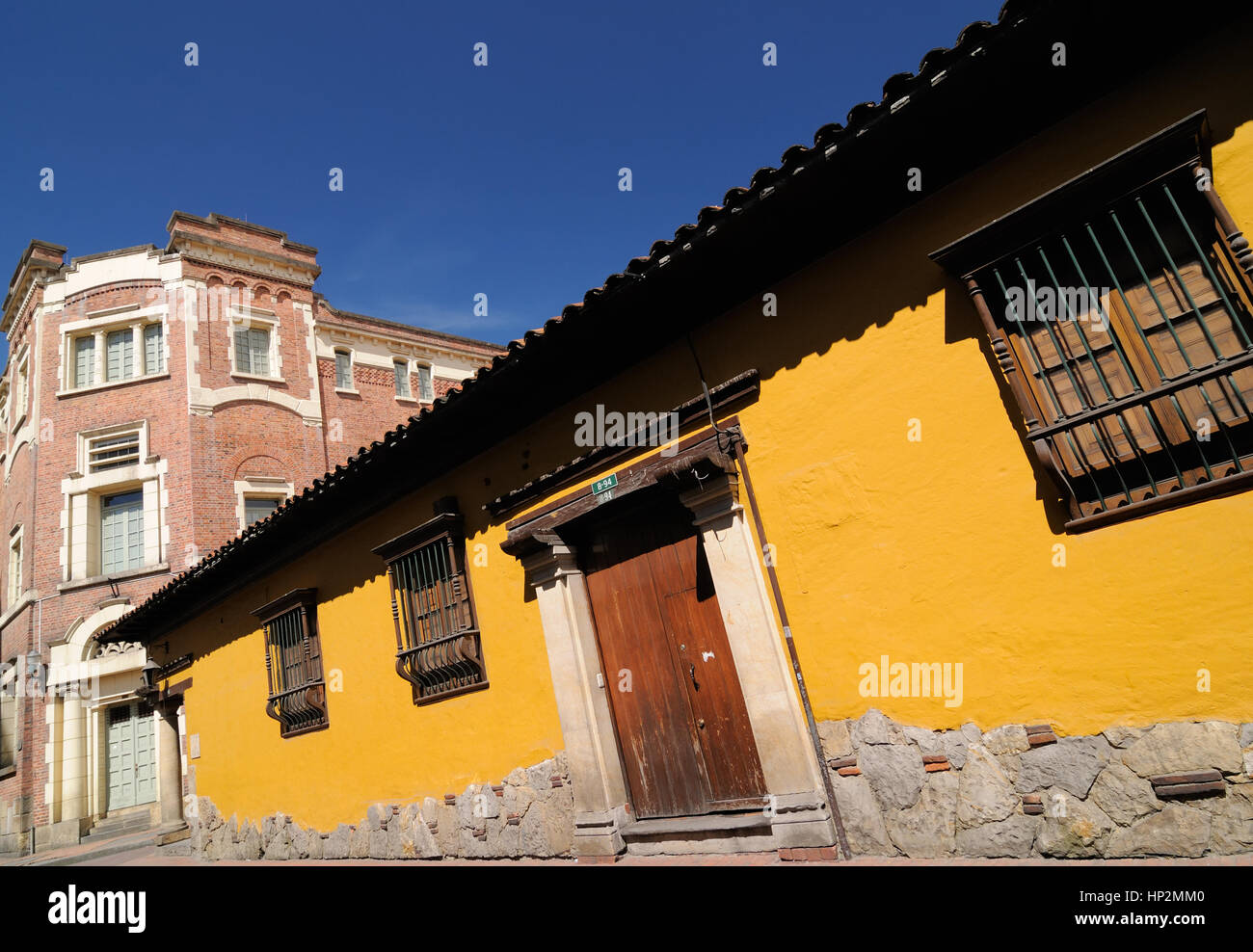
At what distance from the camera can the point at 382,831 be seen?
307 inches

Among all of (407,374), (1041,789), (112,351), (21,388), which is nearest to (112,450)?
(112,351)

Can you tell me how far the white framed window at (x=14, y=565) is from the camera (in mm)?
18312

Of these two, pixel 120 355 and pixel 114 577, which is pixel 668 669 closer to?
pixel 114 577

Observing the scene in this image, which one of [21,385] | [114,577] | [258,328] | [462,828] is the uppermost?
[258,328]

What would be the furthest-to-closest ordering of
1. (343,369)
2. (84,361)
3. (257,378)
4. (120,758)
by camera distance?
(343,369)
(257,378)
(84,361)
(120,758)

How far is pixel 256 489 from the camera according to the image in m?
18.5

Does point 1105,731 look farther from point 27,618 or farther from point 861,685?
point 27,618

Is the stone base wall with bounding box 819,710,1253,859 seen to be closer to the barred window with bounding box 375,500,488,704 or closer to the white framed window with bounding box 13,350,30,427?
the barred window with bounding box 375,500,488,704

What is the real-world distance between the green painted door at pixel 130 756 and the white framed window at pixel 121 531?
3272 millimetres

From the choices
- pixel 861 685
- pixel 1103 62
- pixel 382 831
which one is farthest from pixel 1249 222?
pixel 382 831

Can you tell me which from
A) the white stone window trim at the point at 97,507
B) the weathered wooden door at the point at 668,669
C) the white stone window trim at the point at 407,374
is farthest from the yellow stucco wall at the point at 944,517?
the white stone window trim at the point at 407,374

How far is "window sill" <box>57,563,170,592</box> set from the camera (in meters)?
16.5

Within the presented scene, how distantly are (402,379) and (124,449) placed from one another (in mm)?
7948

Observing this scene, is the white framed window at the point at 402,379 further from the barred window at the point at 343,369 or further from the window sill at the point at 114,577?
the window sill at the point at 114,577
